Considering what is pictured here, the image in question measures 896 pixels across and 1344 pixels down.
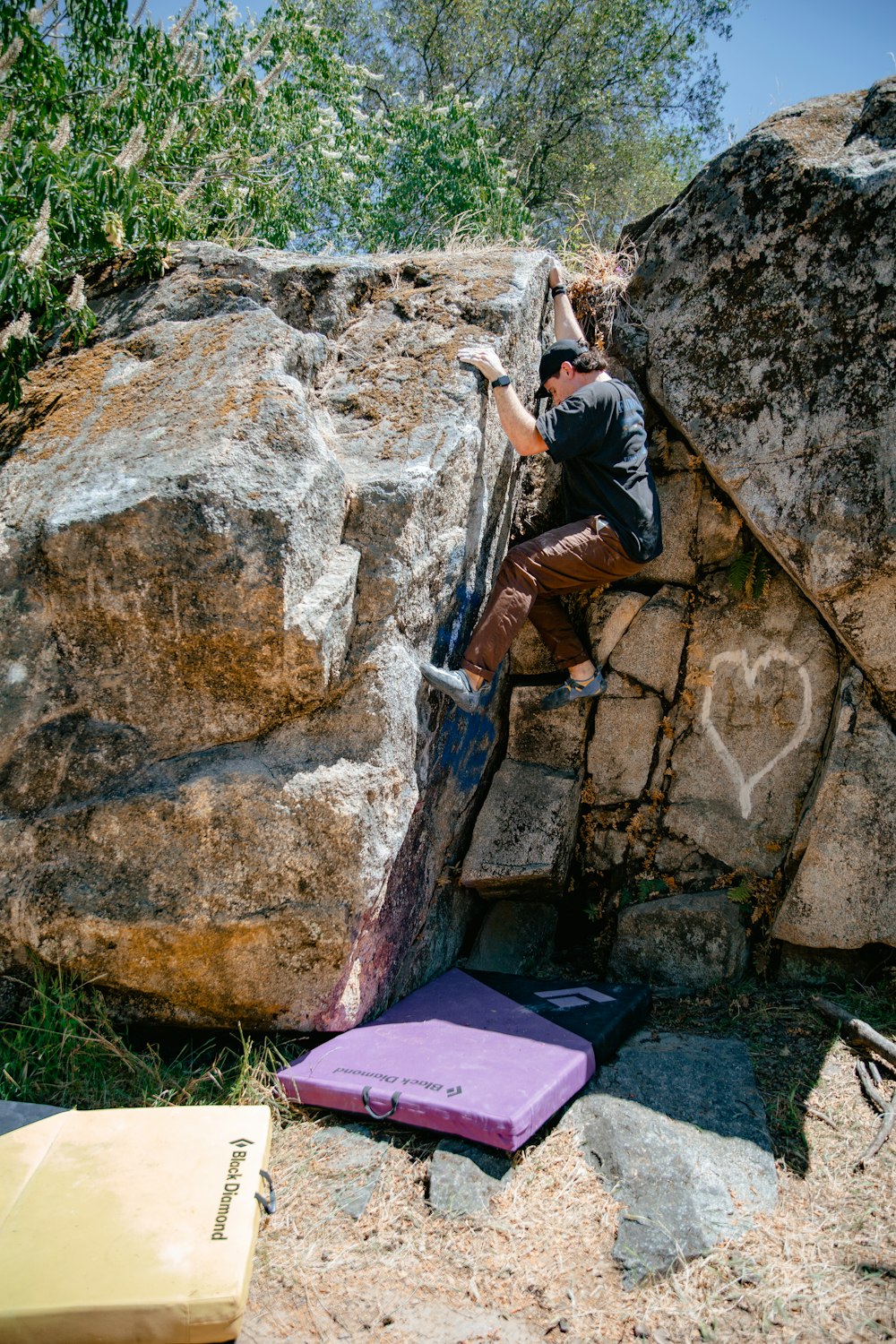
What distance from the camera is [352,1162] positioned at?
10.5 feet

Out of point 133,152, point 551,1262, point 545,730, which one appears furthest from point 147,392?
point 551,1262

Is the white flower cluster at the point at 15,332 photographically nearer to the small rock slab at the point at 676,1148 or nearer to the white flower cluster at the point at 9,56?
the white flower cluster at the point at 9,56

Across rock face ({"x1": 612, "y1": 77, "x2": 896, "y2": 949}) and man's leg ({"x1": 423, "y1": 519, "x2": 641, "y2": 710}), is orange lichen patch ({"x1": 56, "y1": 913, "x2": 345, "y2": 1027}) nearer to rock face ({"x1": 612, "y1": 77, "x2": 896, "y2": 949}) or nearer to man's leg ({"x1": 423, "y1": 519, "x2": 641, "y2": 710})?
man's leg ({"x1": 423, "y1": 519, "x2": 641, "y2": 710})

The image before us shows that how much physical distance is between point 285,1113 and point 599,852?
210 centimetres

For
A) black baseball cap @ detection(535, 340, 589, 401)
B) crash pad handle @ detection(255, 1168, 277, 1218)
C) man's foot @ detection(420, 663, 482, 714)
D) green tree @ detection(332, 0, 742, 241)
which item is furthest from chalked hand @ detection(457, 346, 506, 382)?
green tree @ detection(332, 0, 742, 241)

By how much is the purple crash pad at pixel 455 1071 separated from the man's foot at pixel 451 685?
125 cm

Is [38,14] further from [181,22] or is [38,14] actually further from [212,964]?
[212,964]

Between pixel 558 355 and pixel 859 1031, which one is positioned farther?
pixel 558 355

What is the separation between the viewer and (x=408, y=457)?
3908 mm

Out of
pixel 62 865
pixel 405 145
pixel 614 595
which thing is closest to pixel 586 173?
pixel 405 145

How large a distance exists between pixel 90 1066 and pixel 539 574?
8.73 feet

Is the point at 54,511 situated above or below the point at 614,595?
above

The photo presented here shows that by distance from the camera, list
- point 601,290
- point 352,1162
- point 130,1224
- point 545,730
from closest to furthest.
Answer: point 130,1224, point 352,1162, point 545,730, point 601,290

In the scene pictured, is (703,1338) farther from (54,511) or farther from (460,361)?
(460,361)
